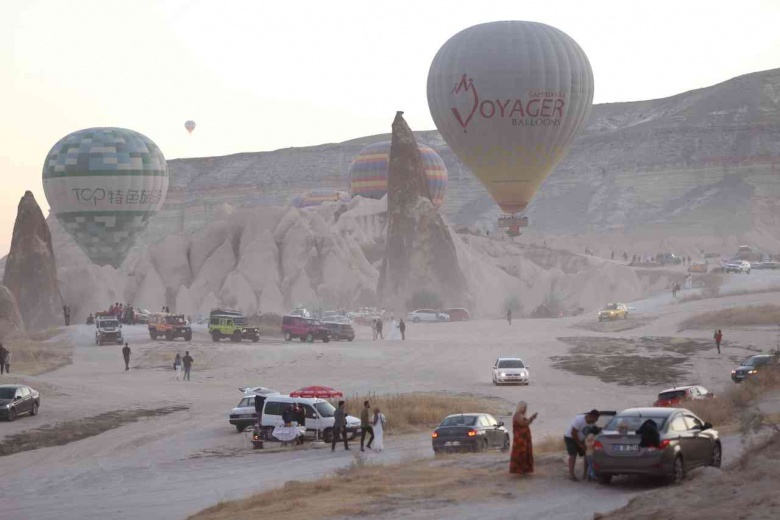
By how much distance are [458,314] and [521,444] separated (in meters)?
69.7

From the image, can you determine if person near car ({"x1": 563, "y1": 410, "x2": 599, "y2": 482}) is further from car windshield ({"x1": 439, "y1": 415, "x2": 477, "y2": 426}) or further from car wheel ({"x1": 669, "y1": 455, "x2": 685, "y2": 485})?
car windshield ({"x1": 439, "y1": 415, "x2": 477, "y2": 426})

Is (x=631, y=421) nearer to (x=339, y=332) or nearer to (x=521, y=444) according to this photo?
(x=521, y=444)

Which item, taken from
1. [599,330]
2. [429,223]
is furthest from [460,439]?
[429,223]

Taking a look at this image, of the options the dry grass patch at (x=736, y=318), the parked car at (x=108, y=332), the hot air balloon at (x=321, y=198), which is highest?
the hot air balloon at (x=321, y=198)

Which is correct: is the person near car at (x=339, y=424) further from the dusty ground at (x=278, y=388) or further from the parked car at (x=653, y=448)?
the parked car at (x=653, y=448)

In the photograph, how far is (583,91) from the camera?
88.2 metres

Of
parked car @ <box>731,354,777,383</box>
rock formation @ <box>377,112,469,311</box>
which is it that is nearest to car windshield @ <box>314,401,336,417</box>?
parked car @ <box>731,354,777,383</box>

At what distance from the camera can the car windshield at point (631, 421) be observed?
21016mm

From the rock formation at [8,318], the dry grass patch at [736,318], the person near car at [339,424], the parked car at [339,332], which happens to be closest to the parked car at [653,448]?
the person near car at [339,424]

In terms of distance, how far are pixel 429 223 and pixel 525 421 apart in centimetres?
7625

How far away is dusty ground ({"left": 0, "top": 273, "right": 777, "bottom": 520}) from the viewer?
25047 millimetres

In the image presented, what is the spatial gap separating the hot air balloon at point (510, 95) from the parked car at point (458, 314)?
9508mm

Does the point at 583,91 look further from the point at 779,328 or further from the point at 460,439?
the point at 460,439

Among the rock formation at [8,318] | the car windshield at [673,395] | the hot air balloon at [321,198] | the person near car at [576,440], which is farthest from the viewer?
the hot air balloon at [321,198]
